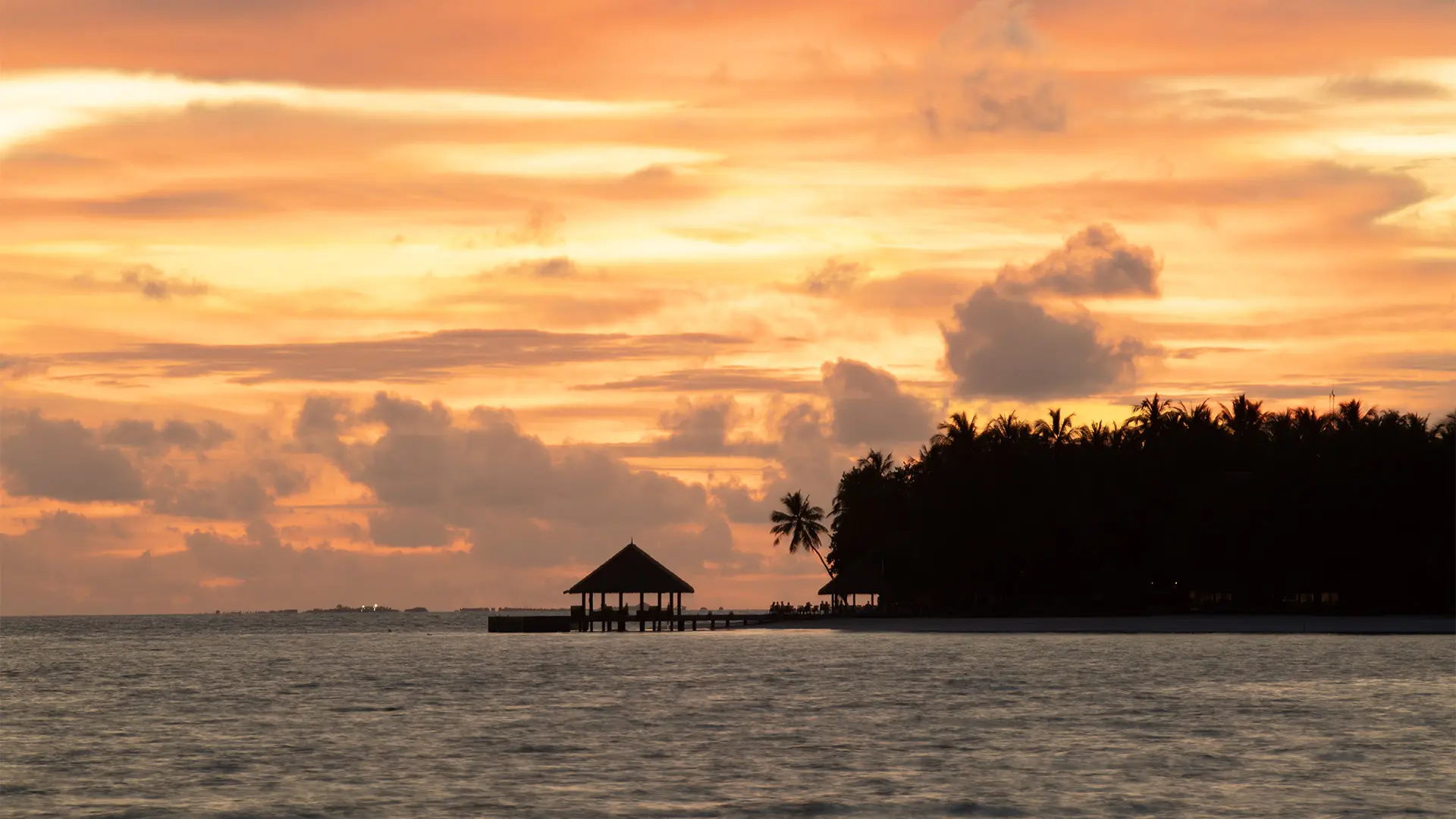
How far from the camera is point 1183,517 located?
9738 centimetres

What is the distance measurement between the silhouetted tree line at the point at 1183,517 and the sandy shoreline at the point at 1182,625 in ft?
7.64

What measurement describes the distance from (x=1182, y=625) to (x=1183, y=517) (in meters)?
8.54

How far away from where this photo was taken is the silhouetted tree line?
90562mm

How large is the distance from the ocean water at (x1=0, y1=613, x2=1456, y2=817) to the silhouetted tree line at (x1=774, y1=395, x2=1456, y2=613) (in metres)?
19.1

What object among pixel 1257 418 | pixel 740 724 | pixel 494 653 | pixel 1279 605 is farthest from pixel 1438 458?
pixel 740 724

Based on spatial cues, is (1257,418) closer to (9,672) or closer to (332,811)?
(9,672)

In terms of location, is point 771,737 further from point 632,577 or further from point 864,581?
point 864,581

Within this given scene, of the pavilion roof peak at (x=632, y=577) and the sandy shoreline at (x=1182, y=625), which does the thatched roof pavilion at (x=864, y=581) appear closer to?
the sandy shoreline at (x=1182, y=625)

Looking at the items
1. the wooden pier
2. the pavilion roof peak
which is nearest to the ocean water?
the pavilion roof peak

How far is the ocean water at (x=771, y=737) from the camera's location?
28.6m

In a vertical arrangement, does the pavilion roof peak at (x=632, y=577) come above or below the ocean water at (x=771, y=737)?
above

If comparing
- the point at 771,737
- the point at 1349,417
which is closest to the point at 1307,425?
the point at 1349,417

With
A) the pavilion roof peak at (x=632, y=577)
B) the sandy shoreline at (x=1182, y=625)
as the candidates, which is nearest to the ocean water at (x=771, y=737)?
the sandy shoreline at (x=1182, y=625)

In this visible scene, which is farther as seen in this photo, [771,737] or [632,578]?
[632,578]
